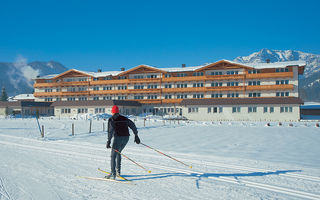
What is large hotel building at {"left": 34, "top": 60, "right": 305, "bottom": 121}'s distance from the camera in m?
45.3

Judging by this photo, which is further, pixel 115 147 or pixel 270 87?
pixel 270 87

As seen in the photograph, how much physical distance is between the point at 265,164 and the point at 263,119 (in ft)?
119

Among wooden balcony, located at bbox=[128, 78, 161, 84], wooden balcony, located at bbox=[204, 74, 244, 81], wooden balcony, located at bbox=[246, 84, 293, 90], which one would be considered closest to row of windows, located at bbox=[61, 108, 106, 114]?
wooden balcony, located at bbox=[128, 78, 161, 84]

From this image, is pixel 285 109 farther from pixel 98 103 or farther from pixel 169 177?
pixel 169 177

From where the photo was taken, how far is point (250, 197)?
19.4 feet

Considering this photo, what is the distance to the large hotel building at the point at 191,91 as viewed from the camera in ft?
149

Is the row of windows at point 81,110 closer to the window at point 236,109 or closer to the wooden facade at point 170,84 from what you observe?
the wooden facade at point 170,84

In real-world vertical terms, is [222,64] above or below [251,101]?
above

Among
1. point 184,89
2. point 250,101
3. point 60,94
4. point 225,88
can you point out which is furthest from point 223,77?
point 60,94

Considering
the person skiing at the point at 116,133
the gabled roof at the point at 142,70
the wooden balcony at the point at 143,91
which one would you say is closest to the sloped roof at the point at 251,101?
the wooden balcony at the point at 143,91

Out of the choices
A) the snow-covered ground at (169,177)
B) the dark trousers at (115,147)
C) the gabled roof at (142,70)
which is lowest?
the snow-covered ground at (169,177)

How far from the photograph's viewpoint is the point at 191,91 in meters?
58.9

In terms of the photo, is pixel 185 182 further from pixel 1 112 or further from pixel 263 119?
pixel 1 112

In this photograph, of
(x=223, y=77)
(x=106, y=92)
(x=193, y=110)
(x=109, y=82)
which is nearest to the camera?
(x=193, y=110)
